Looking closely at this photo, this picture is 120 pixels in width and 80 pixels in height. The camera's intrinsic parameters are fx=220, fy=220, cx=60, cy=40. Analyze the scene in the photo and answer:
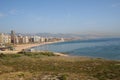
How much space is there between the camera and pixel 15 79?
16.6 m

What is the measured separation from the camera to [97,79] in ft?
53.2

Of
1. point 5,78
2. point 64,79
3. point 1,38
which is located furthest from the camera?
point 1,38

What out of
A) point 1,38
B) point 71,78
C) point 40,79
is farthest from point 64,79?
point 1,38

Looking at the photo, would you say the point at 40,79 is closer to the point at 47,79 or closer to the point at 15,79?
the point at 47,79

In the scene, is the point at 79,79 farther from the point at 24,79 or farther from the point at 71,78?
the point at 24,79

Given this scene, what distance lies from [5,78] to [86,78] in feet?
20.5

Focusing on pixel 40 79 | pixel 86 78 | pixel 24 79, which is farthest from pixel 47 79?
pixel 86 78

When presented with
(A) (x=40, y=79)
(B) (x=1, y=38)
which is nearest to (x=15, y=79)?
(A) (x=40, y=79)

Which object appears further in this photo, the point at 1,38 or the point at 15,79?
the point at 1,38

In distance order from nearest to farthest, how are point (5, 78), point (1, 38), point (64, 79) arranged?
point (64, 79) < point (5, 78) < point (1, 38)

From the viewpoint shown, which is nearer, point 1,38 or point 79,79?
point 79,79

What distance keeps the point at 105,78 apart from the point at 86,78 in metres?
1.42

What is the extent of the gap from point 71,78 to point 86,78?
116 cm

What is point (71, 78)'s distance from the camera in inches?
651
